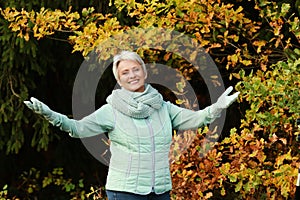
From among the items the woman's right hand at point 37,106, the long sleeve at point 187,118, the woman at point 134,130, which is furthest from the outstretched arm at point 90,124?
the long sleeve at point 187,118

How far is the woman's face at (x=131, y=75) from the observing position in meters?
3.09

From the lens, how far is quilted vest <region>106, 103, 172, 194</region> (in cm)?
303

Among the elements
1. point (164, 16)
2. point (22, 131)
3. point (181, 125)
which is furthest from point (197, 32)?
point (22, 131)

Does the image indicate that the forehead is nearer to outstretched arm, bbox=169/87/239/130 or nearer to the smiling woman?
the smiling woman

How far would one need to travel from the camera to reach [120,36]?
4508 millimetres

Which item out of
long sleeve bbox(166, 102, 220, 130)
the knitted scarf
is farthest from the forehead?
long sleeve bbox(166, 102, 220, 130)

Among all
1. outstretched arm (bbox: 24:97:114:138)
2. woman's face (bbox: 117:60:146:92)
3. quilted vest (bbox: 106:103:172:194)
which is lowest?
quilted vest (bbox: 106:103:172:194)

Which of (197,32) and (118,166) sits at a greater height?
(197,32)

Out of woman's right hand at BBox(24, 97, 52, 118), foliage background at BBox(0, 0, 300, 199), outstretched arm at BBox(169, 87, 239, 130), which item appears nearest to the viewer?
woman's right hand at BBox(24, 97, 52, 118)

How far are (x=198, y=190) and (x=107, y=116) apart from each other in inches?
65.7

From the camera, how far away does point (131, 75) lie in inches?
122

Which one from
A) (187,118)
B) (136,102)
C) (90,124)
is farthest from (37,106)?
(187,118)

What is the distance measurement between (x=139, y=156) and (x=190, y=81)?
234cm

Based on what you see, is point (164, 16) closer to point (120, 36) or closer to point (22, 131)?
point (120, 36)
